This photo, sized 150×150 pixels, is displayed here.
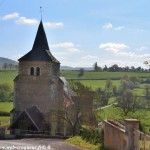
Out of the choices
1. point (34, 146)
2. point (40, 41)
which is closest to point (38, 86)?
point (40, 41)

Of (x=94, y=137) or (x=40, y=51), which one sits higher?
(x=40, y=51)

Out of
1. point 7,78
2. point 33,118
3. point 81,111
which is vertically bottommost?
point 33,118

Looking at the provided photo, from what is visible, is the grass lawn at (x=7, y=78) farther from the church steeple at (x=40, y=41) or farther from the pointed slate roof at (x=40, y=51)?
A: the pointed slate roof at (x=40, y=51)

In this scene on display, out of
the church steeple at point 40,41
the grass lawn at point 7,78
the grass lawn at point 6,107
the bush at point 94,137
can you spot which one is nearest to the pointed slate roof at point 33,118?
the church steeple at point 40,41

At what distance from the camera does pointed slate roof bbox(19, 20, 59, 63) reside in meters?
48.0

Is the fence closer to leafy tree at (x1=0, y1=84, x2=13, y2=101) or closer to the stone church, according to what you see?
the stone church

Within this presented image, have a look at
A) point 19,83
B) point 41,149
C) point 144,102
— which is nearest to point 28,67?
point 19,83

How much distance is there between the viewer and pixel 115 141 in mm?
18062

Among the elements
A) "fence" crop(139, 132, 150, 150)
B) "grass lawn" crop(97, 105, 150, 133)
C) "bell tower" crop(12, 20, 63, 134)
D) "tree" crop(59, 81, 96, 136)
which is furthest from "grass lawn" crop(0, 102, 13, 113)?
"fence" crop(139, 132, 150, 150)

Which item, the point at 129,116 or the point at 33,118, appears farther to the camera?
the point at 129,116

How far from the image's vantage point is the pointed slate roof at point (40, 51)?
48.0m

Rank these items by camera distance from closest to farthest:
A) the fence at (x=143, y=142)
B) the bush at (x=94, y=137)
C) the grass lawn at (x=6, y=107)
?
the fence at (x=143, y=142)
the bush at (x=94, y=137)
the grass lawn at (x=6, y=107)

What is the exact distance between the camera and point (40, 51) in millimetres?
48500

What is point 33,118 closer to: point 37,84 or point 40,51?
point 37,84
